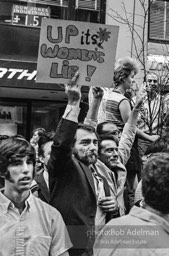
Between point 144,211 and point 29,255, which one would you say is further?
point 29,255

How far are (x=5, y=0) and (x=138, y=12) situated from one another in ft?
9.23

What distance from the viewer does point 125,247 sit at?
3.07 m

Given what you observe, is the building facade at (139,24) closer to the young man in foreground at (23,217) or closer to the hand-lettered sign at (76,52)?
the hand-lettered sign at (76,52)

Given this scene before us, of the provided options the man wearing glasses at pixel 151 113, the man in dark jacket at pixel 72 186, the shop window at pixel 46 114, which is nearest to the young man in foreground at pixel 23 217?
the man in dark jacket at pixel 72 186

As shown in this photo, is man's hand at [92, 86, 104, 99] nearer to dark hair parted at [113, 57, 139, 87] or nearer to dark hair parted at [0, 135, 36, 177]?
dark hair parted at [113, 57, 139, 87]

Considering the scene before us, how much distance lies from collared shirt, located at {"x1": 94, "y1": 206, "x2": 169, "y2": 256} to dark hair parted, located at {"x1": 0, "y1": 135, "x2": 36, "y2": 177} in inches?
31.9

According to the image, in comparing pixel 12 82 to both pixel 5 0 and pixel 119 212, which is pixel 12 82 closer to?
pixel 5 0

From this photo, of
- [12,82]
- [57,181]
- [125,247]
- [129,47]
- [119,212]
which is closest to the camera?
[125,247]

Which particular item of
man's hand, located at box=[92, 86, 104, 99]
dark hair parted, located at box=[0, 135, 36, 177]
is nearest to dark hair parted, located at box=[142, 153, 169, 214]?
dark hair parted, located at box=[0, 135, 36, 177]

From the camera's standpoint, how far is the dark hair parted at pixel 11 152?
12.3 feet

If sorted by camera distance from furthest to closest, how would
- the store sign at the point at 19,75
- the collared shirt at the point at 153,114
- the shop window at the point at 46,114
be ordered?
the shop window at the point at 46,114 < the store sign at the point at 19,75 < the collared shirt at the point at 153,114

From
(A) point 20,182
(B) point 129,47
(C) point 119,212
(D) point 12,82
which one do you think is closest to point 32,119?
(D) point 12,82

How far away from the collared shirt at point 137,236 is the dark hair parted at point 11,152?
811 mm

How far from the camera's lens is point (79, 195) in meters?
4.10
